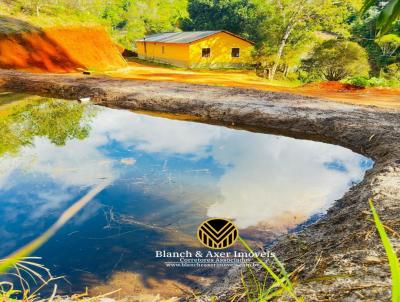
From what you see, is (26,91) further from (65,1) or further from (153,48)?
(65,1)

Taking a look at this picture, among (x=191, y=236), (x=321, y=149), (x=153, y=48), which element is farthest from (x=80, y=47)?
(x=191, y=236)

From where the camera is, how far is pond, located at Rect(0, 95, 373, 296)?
5.35m

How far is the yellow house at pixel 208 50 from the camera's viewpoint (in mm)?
35312

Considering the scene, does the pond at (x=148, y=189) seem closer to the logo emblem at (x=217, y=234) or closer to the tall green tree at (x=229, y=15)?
the logo emblem at (x=217, y=234)

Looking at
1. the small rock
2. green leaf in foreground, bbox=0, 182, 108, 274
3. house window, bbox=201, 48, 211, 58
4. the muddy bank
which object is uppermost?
house window, bbox=201, 48, 211, 58

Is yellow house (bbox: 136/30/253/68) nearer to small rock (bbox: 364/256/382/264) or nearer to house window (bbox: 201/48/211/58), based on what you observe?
house window (bbox: 201/48/211/58)

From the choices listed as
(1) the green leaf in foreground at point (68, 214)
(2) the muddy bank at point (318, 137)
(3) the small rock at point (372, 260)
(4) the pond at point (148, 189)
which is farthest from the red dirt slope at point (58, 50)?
(3) the small rock at point (372, 260)

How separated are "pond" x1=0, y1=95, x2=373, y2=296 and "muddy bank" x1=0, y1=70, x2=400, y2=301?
2.36 feet

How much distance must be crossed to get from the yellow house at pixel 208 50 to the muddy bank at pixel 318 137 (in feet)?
55.4

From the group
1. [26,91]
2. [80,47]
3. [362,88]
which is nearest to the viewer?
[26,91]

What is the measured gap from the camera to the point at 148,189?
767cm

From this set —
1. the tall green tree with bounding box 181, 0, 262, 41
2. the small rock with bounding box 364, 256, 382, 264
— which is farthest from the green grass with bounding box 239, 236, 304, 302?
the tall green tree with bounding box 181, 0, 262, 41

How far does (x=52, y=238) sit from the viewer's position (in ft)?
19.4

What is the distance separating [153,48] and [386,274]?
42.5 meters
